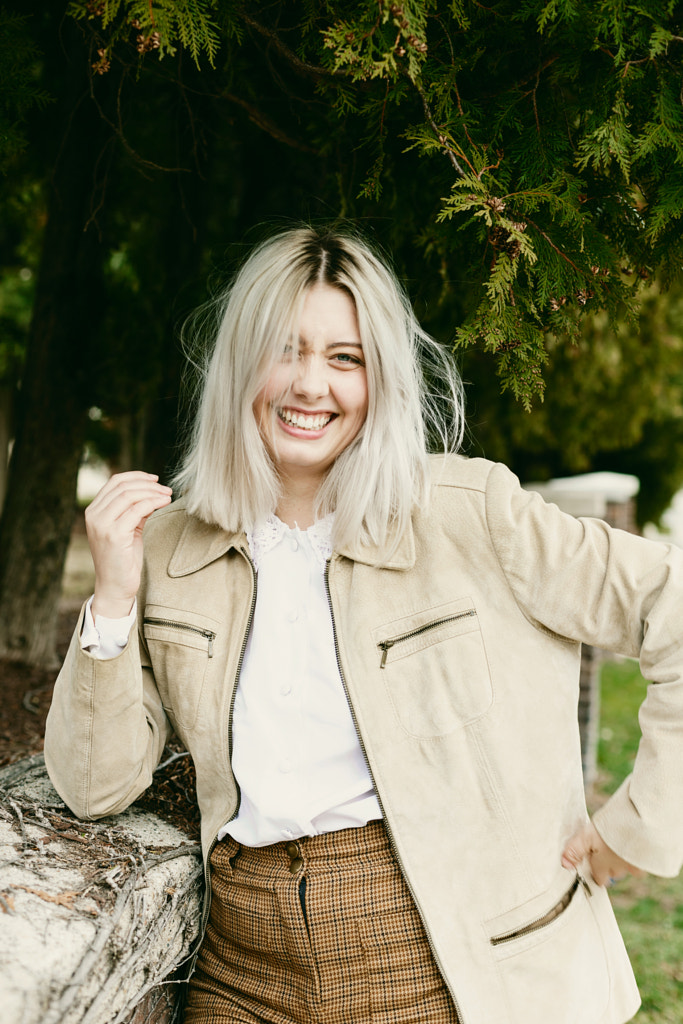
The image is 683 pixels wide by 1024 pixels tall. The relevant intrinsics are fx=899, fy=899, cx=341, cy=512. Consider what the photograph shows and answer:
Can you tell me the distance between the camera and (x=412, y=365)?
7.04ft

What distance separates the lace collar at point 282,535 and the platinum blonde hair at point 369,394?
35mm

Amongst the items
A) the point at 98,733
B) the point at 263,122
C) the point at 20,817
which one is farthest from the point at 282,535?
the point at 263,122

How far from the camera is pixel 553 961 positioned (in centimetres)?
188

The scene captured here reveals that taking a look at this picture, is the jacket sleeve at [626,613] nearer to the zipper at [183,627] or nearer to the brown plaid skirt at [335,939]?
the brown plaid skirt at [335,939]

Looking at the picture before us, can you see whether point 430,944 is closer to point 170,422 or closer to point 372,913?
point 372,913

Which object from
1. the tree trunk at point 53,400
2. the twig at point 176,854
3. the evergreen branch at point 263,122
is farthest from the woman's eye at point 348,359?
the tree trunk at point 53,400

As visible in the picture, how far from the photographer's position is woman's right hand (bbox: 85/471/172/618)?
196 centimetres

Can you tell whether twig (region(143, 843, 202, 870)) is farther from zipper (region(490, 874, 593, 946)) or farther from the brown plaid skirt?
zipper (region(490, 874, 593, 946))

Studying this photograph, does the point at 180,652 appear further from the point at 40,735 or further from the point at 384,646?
the point at 40,735

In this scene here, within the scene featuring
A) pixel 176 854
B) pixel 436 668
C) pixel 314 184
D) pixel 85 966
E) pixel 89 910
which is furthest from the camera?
pixel 314 184

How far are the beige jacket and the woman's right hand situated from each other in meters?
0.12

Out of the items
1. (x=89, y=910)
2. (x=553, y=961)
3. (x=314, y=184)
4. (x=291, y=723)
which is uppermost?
(x=314, y=184)

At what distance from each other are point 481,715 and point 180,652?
27.6 inches

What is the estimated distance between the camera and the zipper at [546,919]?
186 cm
